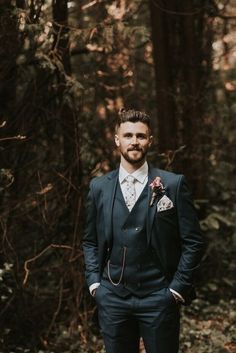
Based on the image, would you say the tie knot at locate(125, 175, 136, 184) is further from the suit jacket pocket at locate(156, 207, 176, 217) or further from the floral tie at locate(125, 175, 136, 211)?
the suit jacket pocket at locate(156, 207, 176, 217)

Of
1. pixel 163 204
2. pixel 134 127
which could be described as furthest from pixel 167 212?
pixel 134 127

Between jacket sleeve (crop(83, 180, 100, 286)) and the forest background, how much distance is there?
142 cm

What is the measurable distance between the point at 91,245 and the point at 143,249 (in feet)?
1.78

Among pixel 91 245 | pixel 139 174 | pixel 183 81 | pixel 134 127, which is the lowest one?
pixel 91 245

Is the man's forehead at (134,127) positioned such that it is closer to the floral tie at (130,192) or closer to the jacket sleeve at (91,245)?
the floral tie at (130,192)

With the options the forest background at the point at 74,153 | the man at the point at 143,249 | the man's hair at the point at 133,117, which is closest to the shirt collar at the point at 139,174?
the man at the point at 143,249

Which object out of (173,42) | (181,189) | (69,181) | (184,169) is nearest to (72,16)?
(173,42)

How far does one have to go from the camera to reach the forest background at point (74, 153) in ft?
20.5

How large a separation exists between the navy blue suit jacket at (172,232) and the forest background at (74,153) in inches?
64.4

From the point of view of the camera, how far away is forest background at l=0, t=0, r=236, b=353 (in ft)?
20.5

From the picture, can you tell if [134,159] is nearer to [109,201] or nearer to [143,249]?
[109,201]

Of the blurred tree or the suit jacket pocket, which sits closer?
the suit jacket pocket

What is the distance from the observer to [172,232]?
12.9 ft

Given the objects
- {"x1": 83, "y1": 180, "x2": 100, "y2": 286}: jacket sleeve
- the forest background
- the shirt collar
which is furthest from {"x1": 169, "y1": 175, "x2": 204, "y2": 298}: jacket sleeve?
the forest background
